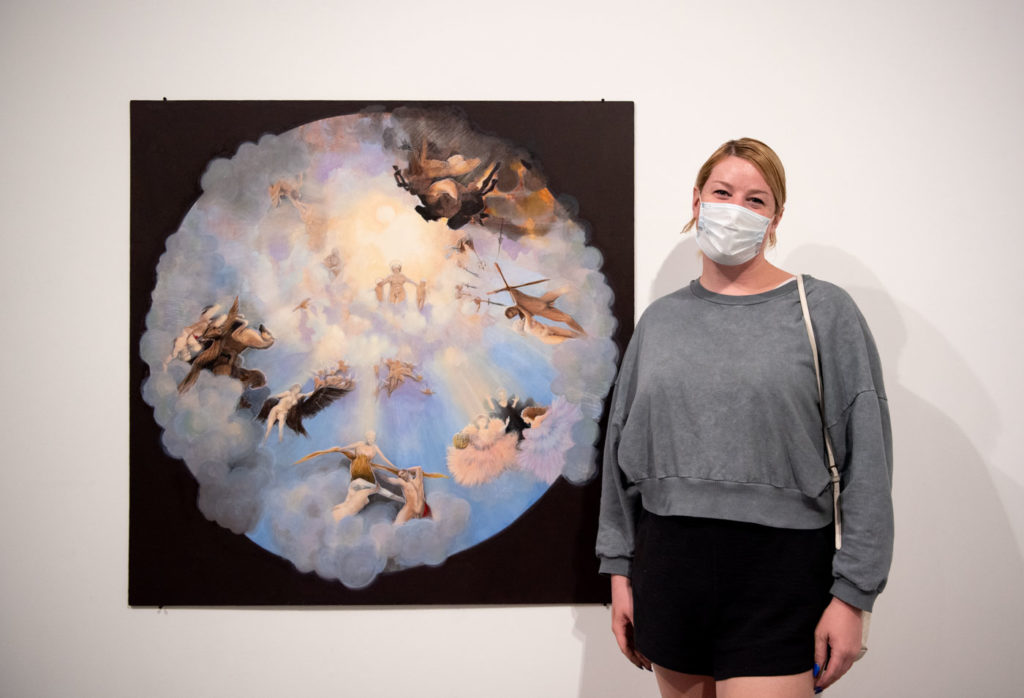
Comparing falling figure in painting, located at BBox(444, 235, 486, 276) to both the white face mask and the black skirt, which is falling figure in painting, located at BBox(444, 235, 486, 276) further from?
the black skirt

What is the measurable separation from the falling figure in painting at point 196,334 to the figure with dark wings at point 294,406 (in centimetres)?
23

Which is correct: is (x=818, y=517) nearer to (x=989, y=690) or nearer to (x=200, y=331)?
(x=989, y=690)

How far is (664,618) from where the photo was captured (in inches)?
45.6

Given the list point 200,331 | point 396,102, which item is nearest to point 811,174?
point 396,102

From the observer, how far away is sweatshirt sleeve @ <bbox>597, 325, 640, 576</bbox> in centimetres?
132

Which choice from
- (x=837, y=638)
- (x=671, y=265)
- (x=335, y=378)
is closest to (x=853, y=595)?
(x=837, y=638)

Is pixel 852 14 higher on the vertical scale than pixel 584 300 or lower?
higher

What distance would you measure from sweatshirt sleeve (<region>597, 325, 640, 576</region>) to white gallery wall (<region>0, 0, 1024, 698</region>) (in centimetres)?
38

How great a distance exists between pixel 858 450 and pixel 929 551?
81cm

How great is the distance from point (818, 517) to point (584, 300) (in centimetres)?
76

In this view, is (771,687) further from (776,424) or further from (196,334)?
(196,334)

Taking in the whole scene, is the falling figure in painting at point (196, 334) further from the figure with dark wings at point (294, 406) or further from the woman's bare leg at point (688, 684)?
the woman's bare leg at point (688, 684)

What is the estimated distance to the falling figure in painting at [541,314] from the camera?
5.41 feet

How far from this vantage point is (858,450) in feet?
3.61
